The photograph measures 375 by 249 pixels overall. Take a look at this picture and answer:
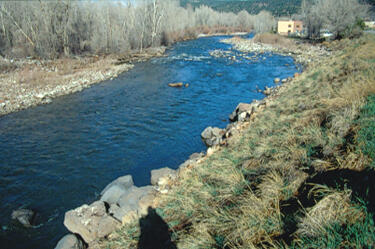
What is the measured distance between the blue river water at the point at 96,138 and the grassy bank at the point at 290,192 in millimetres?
2794

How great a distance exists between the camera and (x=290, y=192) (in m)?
2.89

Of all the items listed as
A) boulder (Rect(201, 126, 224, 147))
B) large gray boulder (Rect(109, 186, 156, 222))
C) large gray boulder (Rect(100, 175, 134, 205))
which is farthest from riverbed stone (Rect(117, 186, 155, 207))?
boulder (Rect(201, 126, 224, 147))

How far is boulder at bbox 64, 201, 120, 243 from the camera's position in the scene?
4.10 m

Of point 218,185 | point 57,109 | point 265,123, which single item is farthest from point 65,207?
point 57,109

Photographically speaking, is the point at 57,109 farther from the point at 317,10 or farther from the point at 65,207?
the point at 317,10

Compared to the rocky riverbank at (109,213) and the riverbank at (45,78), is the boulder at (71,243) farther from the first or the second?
the riverbank at (45,78)

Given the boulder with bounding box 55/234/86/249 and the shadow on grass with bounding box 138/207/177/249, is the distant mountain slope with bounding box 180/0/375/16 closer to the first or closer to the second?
the shadow on grass with bounding box 138/207/177/249

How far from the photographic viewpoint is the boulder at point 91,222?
4.10 m

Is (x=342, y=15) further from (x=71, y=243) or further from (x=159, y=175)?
(x=71, y=243)

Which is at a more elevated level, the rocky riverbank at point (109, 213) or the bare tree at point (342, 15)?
the bare tree at point (342, 15)

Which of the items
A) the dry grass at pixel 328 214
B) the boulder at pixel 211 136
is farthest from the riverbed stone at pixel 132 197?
the boulder at pixel 211 136

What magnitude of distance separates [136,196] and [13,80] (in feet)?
49.8

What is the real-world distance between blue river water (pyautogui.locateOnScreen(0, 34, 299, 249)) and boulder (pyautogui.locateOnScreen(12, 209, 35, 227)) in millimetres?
120

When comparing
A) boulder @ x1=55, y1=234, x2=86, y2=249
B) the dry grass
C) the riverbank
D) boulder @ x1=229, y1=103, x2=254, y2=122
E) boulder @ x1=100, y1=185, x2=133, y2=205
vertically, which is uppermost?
the riverbank
